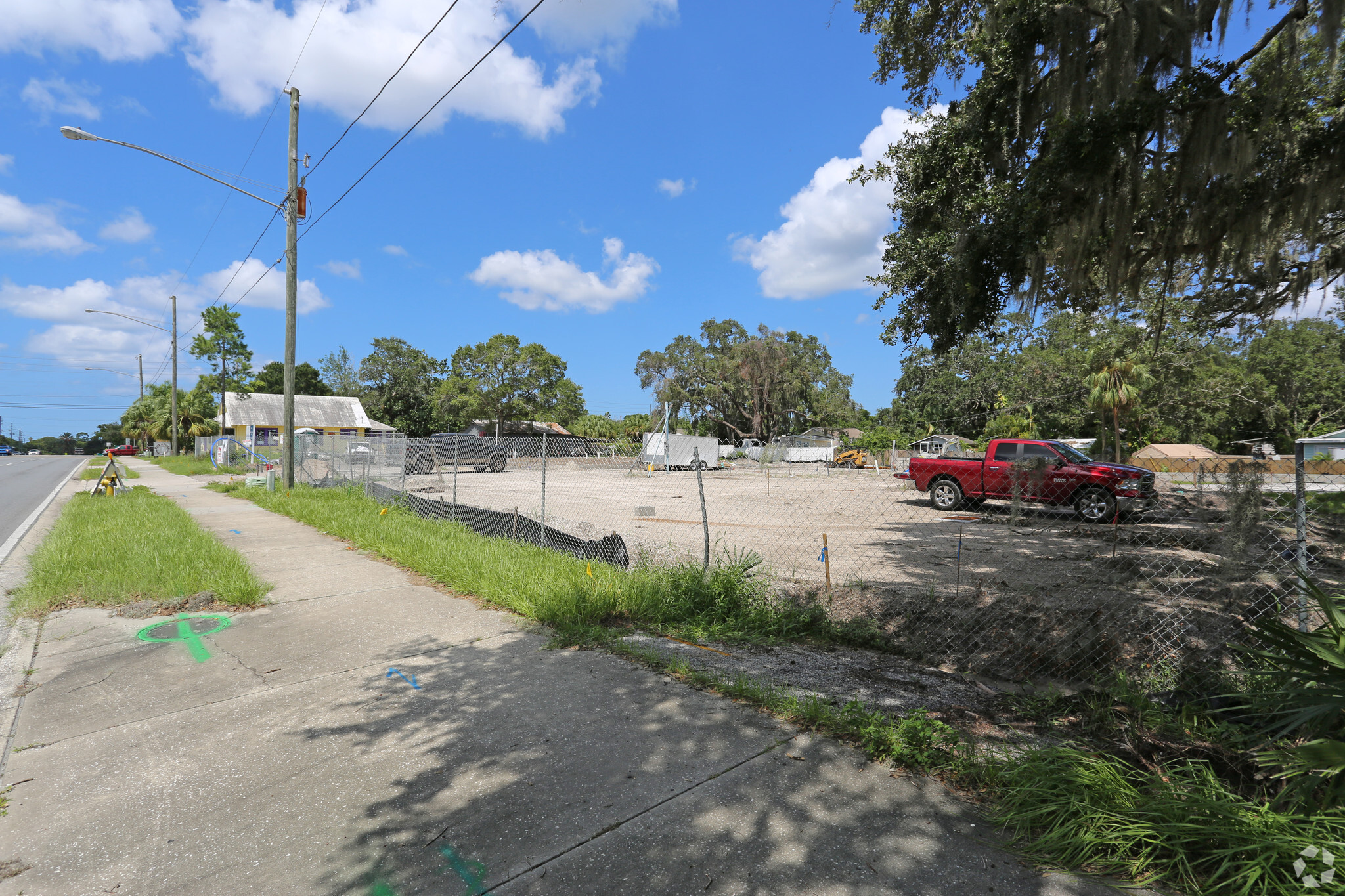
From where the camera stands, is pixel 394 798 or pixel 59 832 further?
pixel 394 798

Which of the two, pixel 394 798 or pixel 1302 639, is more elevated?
pixel 1302 639

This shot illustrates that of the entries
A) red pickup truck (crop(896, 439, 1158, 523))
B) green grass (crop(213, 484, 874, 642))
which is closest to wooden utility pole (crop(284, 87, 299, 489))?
green grass (crop(213, 484, 874, 642))

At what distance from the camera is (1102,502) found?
12672mm

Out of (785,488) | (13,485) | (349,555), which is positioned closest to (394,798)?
(349,555)

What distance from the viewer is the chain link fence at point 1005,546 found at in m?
4.14

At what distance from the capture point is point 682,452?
3941 cm

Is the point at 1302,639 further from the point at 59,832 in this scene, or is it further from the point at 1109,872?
the point at 59,832

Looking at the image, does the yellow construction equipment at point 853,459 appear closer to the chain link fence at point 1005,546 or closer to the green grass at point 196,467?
the chain link fence at point 1005,546

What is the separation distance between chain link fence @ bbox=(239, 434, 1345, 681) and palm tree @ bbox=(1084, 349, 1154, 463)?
12.8 m

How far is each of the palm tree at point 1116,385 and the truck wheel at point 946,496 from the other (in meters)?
15.0

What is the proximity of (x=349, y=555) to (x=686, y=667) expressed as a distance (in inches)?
249

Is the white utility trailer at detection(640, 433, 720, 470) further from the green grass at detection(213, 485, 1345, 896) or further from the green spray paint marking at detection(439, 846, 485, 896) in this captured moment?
the green spray paint marking at detection(439, 846, 485, 896)

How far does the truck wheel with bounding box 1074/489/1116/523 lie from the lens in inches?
A: 495

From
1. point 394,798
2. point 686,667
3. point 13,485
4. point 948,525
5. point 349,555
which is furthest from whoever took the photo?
point 13,485
